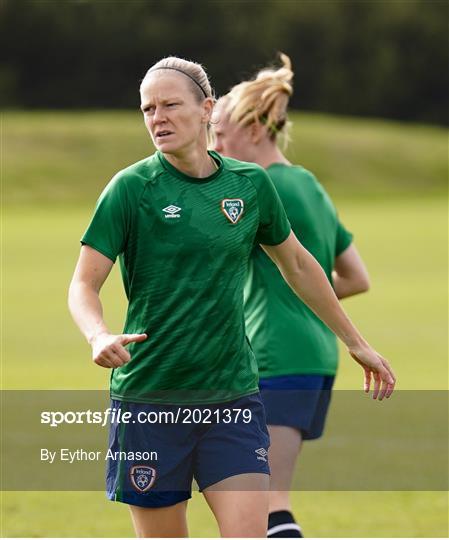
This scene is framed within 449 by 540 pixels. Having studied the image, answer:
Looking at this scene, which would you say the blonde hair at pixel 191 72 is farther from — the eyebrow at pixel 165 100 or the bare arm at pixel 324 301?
the bare arm at pixel 324 301

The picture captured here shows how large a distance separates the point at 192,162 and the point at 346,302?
16.0 m

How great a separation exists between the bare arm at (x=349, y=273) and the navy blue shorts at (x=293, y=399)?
62 cm

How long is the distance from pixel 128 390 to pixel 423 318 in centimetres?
1396

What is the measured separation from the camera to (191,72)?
4.66 m

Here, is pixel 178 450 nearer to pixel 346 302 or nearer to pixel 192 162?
pixel 192 162

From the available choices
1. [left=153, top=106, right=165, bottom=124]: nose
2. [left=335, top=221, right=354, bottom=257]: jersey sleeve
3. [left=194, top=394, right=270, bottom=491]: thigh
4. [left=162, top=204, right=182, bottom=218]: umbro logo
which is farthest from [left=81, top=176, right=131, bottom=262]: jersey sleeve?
[left=335, top=221, right=354, bottom=257]: jersey sleeve

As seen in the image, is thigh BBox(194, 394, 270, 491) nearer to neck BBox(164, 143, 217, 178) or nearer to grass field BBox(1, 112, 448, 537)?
neck BBox(164, 143, 217, 178)

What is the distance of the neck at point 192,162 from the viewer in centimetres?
460

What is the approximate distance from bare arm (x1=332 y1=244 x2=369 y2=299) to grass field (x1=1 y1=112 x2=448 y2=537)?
1.33m

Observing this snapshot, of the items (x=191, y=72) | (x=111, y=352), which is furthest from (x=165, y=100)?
(x=111, y=352)

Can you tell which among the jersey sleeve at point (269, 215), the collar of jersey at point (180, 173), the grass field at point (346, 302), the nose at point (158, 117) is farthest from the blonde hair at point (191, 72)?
the grass field at point (346, 302)

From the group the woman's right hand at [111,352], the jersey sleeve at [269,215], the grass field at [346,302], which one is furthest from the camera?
the grass field at [346,302]

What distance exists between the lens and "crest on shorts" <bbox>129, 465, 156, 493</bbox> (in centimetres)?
458

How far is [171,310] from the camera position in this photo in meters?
4.57
